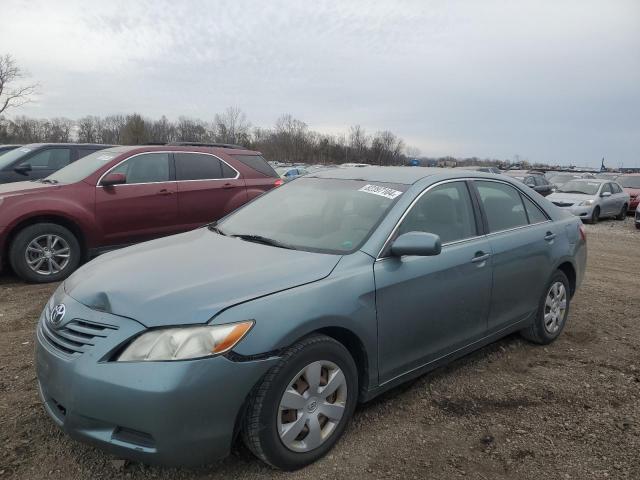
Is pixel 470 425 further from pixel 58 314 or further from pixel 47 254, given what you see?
pixel 47 254

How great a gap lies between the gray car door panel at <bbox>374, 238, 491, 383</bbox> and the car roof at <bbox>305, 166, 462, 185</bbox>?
584 millimetres

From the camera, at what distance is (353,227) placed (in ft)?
10.5

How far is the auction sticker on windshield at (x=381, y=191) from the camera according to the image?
337 centimetres

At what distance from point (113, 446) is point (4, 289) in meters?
4.42

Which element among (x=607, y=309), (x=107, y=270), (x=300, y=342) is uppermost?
(x=107, y=270)

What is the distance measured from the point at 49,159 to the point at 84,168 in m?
2.78

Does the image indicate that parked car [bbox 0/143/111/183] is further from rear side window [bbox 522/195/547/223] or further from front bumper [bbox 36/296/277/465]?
front bumper [bbox 36/296/277/465]

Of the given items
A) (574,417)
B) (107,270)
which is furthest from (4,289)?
(574,417)

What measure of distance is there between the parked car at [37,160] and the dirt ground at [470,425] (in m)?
4.79

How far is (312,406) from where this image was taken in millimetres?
2576

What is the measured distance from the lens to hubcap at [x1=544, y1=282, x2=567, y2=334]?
4.41m

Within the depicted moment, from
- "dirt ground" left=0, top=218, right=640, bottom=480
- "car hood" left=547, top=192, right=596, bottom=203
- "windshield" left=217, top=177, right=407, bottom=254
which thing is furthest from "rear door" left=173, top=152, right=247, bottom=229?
"car hood" left=547, top=192, right=596, bottom=203

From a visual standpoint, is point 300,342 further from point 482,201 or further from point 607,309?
point 607,309

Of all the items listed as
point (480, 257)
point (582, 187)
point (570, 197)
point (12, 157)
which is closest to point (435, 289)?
point (480, 257)
